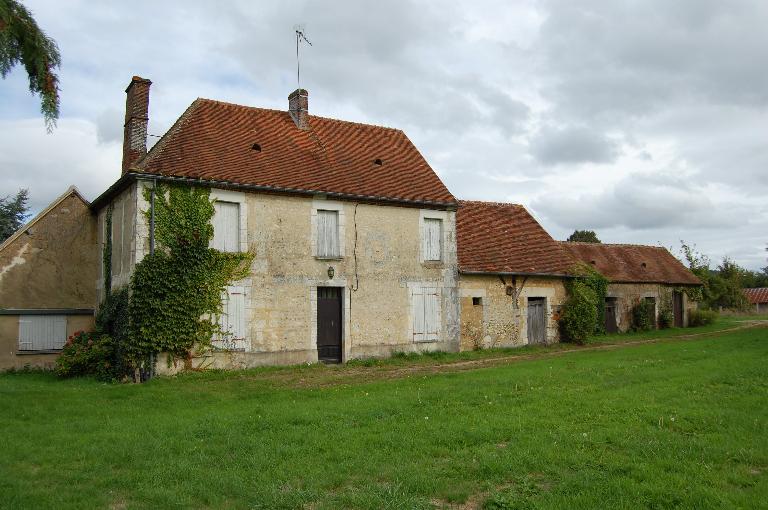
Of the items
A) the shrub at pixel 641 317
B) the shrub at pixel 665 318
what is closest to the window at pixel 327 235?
the shrub at pixel 641 317

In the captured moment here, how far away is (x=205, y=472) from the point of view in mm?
6285

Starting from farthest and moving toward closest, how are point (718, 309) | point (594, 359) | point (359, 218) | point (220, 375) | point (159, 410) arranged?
point (718, 309)
point (359, 218)
point (594, 359)
point (220, 375)
point (159, 410)

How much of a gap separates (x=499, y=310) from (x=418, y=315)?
11.3 feet

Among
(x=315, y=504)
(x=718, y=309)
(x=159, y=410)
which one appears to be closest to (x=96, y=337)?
(x=159, y=410)

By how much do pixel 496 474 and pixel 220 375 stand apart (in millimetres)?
9835

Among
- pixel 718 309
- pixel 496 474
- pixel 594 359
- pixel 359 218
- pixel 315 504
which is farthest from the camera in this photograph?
pixel 718 309

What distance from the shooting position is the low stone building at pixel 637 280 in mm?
25875

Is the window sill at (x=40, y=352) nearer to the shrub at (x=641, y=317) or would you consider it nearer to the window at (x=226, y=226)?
the window at (x=226, y=226)

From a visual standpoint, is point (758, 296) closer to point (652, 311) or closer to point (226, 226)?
point (652, 311)

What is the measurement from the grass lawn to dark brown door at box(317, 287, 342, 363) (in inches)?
167

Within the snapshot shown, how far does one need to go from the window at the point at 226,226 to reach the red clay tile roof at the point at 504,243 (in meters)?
7.26

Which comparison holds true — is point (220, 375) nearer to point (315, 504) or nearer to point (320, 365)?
point (320, 365)

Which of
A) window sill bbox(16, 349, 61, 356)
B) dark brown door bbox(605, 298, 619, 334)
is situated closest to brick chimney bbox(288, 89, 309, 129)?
window sill bbox(16, 349, 61, 356)

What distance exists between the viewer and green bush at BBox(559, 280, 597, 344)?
21.3 m
